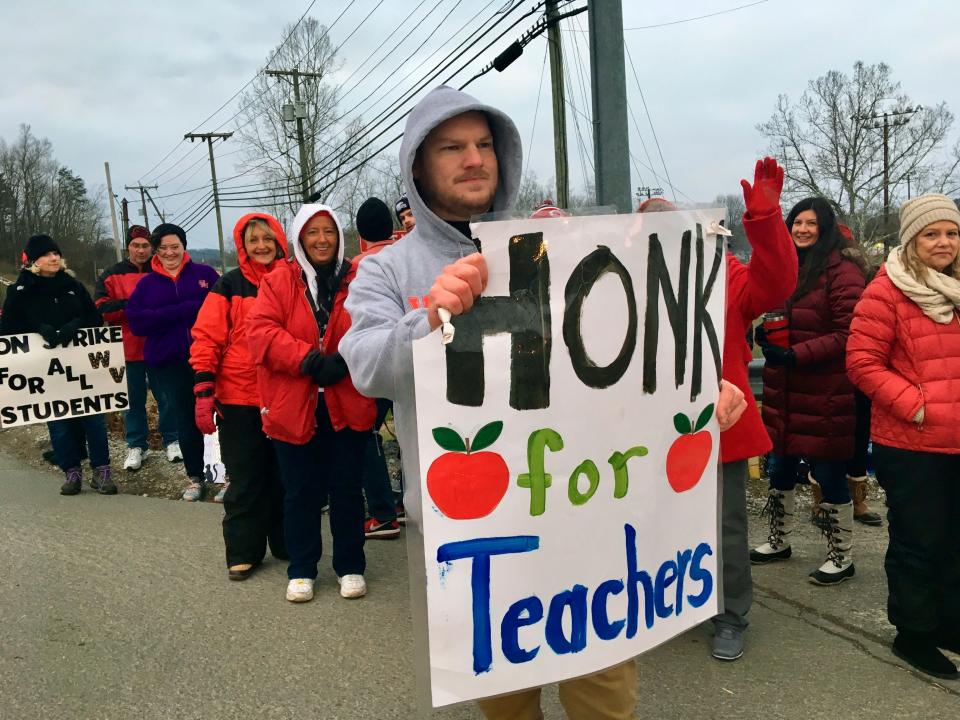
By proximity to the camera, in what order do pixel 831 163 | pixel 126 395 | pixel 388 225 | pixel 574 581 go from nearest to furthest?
pixel 574 581, pixel 388 225, pixel 126 395, pixel 831 163

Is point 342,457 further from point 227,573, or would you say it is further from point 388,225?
point 388,225

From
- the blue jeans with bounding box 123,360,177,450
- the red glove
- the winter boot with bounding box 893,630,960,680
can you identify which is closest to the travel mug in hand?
the winter boot with bounding box 893,630,960,680

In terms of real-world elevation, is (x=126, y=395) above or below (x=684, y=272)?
below

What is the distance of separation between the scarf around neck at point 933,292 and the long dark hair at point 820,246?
78cm

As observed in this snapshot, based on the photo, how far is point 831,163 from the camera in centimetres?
3550

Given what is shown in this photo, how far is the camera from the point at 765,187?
2330mm

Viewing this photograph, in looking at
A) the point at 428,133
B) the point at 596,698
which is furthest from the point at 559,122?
the point at 596,698

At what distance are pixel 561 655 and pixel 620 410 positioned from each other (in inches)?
21.4

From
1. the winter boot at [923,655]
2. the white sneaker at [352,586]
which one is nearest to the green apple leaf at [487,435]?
the winter boot at [923,655]

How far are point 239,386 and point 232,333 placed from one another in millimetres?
310

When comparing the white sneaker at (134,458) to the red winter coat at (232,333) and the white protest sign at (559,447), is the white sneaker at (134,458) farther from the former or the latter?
the white protest sign at (559,447)

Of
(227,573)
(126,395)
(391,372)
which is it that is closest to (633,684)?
(391,372)

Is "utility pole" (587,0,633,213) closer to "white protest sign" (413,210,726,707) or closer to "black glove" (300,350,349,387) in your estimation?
"black glove" (300,350,349,387)

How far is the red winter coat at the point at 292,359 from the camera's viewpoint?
12.3 ft
